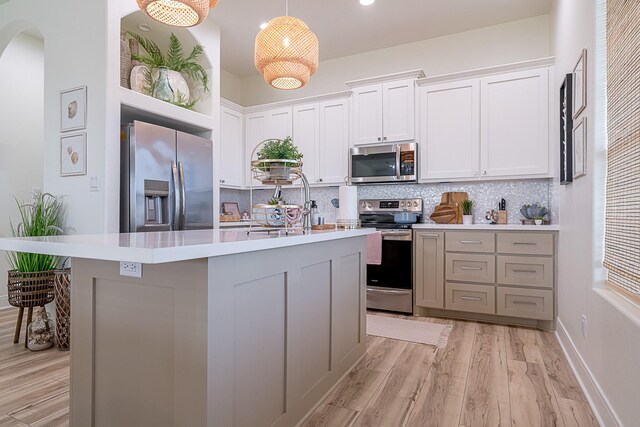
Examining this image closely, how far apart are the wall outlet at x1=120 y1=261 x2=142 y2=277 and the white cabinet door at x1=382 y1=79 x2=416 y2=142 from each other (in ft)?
11.0

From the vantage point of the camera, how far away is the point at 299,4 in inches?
144

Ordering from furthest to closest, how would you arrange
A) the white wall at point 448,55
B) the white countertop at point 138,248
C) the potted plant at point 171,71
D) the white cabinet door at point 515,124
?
the white wall at point 448,55 < the white cabinet door at point 515,124 < the potted plant at point 171,71 < the white countertop at point 138,248

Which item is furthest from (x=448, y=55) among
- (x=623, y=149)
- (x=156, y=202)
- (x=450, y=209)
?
(x=156, y=202)

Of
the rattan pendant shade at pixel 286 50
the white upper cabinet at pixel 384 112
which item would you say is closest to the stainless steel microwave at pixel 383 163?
the white upper cabinet at pixel 384 112

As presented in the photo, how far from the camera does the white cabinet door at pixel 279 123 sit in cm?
490

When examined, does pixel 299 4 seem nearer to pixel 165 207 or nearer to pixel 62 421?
pixel 165 207

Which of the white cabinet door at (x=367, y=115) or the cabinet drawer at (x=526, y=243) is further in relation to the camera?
the white cabinet door at (x=367, y=115)

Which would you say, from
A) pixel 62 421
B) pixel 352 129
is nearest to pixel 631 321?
pixel 62 421

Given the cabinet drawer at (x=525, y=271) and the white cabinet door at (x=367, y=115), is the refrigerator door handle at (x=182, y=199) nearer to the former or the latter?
the white cabinet door at (x=367, y=115)

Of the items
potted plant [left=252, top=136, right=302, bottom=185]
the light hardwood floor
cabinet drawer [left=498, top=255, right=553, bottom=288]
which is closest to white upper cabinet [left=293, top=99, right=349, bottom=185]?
cabinet drawer [left=498, top=255, right=553, bottom=288]

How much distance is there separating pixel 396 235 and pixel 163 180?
2.29m

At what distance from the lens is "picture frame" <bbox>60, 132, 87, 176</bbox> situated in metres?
2.95

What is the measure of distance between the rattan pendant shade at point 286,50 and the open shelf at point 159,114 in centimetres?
132

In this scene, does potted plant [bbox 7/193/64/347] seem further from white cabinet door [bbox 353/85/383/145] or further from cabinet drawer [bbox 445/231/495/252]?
cabinet drawer [bbox 445/231/495/252]
